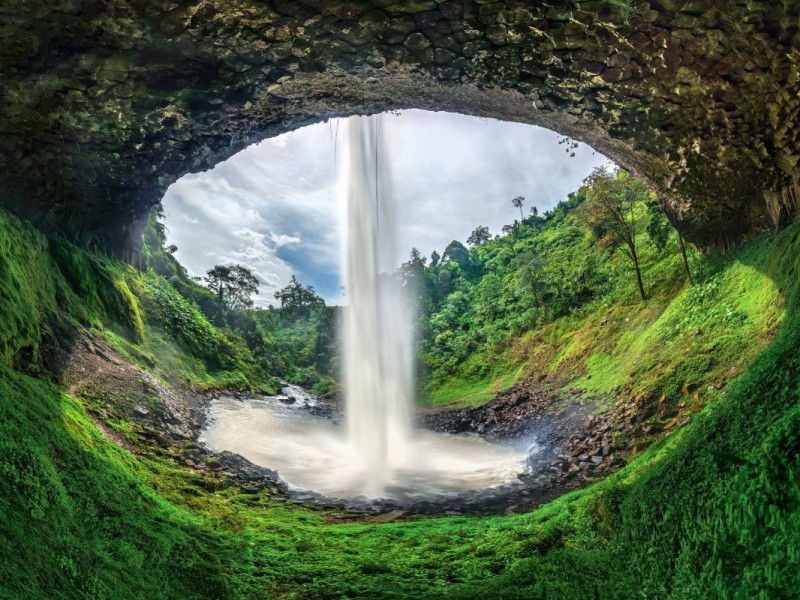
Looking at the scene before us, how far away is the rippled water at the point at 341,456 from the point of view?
27.6 ft

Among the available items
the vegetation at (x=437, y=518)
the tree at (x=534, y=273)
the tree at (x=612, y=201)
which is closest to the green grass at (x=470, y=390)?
the tree at (x=534, y=273)

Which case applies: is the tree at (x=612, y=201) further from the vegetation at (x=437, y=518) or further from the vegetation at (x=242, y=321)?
the vegetation at (x=242, y=321)

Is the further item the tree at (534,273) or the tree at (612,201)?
the tree at (534,273)

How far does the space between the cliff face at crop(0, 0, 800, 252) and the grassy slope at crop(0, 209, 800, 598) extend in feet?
7.38

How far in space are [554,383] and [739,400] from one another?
11.2 meters

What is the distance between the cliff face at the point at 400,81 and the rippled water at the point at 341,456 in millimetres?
6445

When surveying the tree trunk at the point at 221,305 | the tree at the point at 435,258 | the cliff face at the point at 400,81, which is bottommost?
the cliff face at the point at 400,81

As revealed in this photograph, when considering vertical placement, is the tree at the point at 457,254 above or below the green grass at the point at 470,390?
above

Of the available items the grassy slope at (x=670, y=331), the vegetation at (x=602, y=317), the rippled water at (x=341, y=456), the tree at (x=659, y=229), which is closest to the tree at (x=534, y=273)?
the vegetation at (x=602, y=317)

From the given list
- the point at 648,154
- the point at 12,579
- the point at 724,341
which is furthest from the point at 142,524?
the point at 648,154

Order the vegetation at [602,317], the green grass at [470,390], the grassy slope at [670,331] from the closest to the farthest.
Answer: the grassy slope at [670,331], the vegetation at [602,317], the green grass at [470,390]

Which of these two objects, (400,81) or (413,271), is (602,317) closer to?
(400,81)

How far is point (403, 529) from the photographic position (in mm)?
5410

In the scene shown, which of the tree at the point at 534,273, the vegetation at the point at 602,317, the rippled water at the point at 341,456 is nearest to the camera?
the vegetation at the point at 602,317
